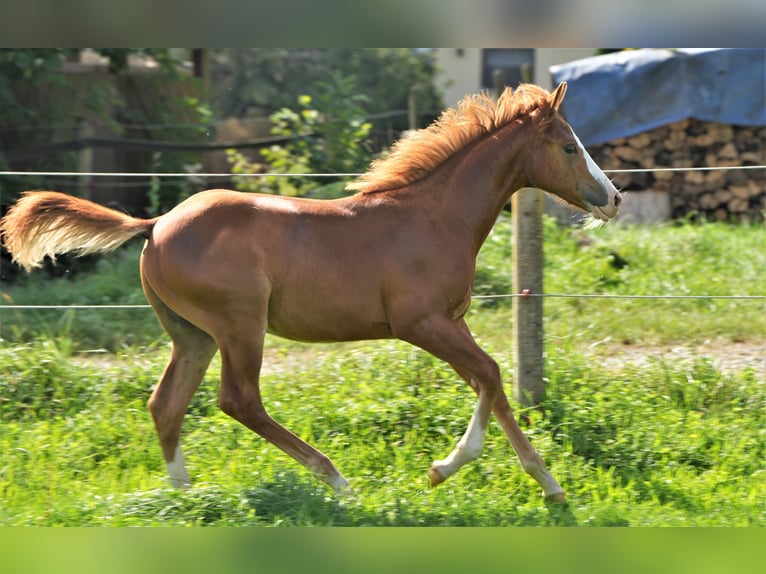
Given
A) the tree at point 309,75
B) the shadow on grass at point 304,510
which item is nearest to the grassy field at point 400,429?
the shadow on grass at point 304,510

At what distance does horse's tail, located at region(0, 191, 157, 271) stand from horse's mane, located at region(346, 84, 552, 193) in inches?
45.7

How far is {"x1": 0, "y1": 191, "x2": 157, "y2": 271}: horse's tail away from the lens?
475 centimetres

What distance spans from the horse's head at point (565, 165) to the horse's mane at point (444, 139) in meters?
0.11

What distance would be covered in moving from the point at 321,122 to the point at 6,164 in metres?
3.34

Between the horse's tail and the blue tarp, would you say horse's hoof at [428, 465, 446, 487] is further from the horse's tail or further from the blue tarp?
the blue tarp

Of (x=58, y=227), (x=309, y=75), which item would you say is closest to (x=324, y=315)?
(x=58, y=227)

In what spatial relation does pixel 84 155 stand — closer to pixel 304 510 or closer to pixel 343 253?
pixel 343 253

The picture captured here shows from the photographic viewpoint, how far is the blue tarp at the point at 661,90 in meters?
11.2

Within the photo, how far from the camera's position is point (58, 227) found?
15.7 ft

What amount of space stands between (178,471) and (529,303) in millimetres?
2297

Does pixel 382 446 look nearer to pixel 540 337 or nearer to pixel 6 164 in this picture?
pixel 540 337

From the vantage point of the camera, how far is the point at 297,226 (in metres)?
4.82

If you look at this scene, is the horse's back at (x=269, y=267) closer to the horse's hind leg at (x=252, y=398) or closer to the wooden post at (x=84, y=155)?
the horse's hind leg at (x=252, y=398)

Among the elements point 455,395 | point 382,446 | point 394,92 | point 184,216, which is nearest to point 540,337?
point 455,395
